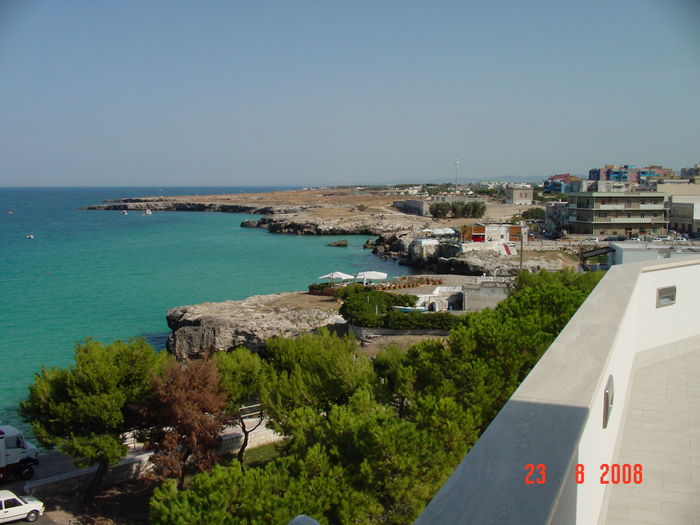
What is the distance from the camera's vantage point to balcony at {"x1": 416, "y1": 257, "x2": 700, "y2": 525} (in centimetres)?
303

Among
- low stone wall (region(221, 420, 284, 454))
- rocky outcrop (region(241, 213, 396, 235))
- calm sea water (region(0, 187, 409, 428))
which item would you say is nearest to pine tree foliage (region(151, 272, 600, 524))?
low stone wall (region(221, 420, 284, 454))

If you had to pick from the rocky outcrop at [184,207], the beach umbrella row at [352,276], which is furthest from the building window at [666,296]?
the rocky outcrop at [184,207]

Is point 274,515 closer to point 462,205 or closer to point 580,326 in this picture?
point 580,326

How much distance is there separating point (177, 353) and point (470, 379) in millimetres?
15647

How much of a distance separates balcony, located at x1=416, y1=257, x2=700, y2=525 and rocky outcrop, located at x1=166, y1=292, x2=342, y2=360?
698 inches

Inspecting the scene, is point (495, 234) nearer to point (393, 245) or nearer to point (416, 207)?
point (393, 245)

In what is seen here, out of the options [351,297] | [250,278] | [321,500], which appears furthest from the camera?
[250,278]

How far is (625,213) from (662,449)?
49072 millimetres

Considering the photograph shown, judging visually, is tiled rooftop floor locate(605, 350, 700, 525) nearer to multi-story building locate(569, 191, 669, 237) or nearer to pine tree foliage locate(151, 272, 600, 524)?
pine tree foliage locate(151, 272, 600, 524)

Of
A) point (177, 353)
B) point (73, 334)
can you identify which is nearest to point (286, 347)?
point (177, 353)

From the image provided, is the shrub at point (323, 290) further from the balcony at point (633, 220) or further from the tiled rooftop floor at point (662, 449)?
the balcony at point (633, 220)

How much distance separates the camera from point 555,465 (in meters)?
3.17

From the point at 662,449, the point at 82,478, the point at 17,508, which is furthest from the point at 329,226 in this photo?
the point at 662,449

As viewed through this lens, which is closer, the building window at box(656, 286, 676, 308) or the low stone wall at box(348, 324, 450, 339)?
the building window at box(656, 286, 676, 308)
